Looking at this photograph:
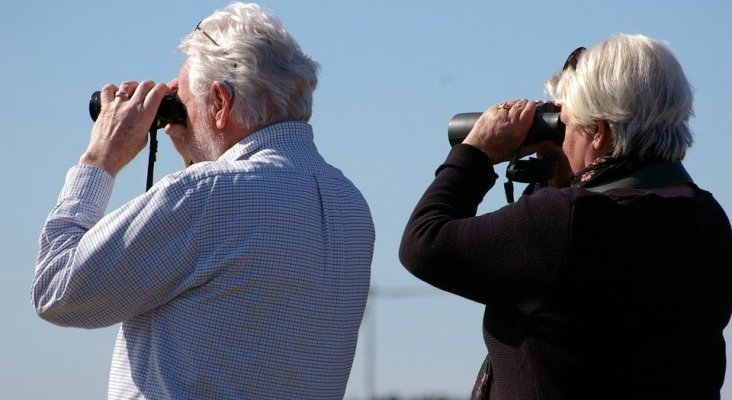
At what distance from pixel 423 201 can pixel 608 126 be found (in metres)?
0.54

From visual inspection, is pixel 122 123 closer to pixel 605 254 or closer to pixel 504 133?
pixel 504 133

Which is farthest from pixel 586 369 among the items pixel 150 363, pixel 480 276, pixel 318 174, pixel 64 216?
pixel 64 216

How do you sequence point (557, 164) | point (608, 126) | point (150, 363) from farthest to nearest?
point (557, 164)
point (608, 126)
point (150, 363)

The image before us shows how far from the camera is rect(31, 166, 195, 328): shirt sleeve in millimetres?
3090

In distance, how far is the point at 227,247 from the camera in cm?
316

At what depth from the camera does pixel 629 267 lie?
127 inches

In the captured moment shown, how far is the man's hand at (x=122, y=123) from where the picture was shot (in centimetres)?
344

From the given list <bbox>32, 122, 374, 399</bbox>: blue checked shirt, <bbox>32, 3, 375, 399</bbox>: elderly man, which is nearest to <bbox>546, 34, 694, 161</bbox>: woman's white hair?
<bbox>32, 3, 375, 399</bbox>: elderly man

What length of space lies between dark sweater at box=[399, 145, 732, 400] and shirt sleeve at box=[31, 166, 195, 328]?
2.15 ft

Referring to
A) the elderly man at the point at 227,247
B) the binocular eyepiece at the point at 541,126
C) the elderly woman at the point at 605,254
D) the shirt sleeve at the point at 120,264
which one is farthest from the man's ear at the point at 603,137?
→ the shirt sleeve at the point at 120,264

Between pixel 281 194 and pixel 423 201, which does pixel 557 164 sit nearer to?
pixel 423 201

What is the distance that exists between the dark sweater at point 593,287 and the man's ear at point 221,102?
25.3 inches

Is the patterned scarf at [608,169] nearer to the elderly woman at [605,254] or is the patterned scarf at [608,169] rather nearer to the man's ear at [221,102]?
the elderly woman at [605,254]

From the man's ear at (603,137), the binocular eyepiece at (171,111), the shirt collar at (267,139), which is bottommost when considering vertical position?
the man's ear at (603,137)
